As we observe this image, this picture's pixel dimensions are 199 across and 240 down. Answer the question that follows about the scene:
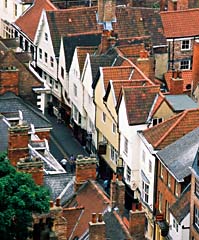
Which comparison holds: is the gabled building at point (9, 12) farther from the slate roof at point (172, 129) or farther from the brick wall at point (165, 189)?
the brick wall at point (165, 189)

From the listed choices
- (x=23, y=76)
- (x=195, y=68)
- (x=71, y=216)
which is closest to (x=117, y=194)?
(x=71, y=216)

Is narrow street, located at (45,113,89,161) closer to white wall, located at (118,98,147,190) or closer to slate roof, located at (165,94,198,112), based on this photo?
white wall, located at (118,98,147,190)

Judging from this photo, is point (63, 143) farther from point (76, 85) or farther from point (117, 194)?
point (117, 194)

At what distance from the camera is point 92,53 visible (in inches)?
3706

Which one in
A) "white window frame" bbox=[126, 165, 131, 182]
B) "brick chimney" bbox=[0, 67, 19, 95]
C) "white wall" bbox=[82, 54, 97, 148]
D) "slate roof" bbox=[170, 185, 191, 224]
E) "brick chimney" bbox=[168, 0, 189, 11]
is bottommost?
"white window frame" bbox=[126, 165, 131, 182]

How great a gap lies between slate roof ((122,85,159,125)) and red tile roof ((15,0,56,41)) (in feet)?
92.2

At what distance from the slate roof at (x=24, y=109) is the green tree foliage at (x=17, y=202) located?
85.8 feet

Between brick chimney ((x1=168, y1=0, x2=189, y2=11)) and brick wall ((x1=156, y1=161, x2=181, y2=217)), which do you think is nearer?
brick wall ((x1=156, y1=161, x2=181, y2=217))

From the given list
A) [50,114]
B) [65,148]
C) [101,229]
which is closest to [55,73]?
[50,114]

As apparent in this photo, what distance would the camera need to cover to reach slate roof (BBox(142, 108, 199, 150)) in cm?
7650

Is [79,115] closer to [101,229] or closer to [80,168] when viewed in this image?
[80,168]

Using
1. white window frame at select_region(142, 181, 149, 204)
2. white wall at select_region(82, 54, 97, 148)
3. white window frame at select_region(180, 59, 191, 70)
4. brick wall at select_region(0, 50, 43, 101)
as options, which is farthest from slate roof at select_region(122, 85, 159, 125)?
white window frame at select_region(180, 59, 191, 70)

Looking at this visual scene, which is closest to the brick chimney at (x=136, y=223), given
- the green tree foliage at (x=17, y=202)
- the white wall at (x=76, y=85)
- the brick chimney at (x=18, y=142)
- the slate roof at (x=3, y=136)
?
the green tree foliage at (x=17, y=202)

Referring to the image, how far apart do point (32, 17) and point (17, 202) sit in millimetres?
61326
